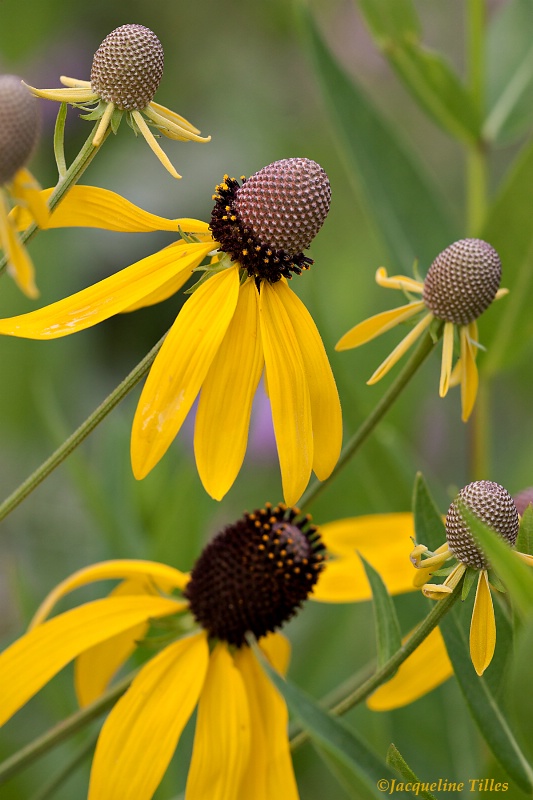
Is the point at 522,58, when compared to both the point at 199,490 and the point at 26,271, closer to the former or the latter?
the point at 199,490

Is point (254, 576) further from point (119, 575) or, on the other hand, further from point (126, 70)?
point (126, 70)

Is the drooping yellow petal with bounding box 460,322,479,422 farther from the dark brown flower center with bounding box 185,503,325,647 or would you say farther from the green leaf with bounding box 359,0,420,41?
the green leaf with bounding box 359,0,420,41

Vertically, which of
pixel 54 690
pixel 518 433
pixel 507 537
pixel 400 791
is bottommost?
pixel 518 433

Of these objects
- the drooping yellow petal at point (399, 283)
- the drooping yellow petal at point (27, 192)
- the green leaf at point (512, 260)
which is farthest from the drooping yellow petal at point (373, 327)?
the green leaf at point (512, 260)

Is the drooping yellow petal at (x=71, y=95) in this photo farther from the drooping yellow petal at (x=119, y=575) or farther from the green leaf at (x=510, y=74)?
the green leaf at (x=510, y=74)

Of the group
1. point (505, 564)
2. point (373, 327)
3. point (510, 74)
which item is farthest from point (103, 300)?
point (510, 74)

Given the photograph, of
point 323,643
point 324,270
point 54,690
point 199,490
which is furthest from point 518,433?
point 54,690
